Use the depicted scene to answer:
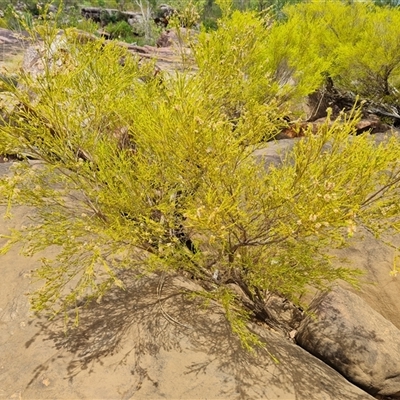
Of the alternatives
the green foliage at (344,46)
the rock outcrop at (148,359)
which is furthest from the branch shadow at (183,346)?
the green foliage at (344,46)

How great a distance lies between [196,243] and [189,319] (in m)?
0.71

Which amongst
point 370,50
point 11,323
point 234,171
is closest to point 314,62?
point 370,50

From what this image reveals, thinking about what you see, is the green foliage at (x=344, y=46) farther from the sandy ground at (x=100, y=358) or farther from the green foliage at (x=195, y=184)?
the sandy ground at (x=100, y=358)

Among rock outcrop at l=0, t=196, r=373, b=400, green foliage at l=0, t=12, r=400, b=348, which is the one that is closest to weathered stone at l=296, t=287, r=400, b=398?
rock outcrop at l=0, t=196, r=373, b=400

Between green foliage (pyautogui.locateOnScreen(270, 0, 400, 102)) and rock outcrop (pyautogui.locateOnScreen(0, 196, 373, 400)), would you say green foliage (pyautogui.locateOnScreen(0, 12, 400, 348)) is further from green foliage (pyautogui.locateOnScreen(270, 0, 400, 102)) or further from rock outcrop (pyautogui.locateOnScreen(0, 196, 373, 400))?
green foliage (pyautogui.locateOnScreen(270, 0, 400, 102))

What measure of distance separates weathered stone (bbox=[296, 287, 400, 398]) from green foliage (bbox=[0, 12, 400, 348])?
38 cm

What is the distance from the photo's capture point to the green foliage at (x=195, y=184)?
2.58 metres

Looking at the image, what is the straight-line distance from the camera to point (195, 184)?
312cm

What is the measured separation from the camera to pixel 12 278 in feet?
12.4

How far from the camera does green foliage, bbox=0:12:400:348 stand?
258 centimetres

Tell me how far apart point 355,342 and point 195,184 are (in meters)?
2.15

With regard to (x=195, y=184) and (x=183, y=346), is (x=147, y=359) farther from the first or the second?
(x=195, y=184)

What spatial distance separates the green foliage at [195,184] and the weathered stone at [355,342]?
380mm

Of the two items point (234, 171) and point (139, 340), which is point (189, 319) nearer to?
point (139, 340)
